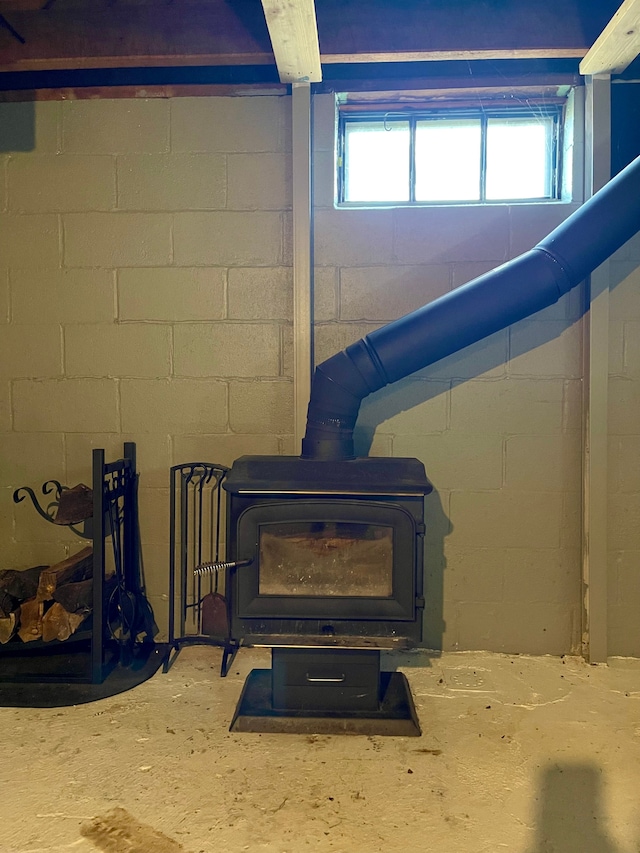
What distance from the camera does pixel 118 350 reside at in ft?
8.23

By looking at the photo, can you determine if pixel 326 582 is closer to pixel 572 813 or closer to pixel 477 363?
pixel 572 813

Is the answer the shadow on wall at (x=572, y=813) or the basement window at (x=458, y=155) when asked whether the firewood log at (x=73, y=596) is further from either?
the basement window at (x=458, y=155)

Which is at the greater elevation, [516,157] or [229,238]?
[516,157]

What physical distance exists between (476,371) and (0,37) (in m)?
2.26

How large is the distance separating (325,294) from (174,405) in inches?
30.4

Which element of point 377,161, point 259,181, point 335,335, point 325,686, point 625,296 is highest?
point 377,161

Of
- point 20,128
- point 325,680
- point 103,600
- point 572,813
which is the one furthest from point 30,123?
point 572,813

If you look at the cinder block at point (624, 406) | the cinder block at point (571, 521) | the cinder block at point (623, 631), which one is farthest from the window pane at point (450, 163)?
the cinder block at point (623, 631)

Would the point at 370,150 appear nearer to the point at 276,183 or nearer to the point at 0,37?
the point at 276,183

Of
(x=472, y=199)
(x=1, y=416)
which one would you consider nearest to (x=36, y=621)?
(x=1, y=416)

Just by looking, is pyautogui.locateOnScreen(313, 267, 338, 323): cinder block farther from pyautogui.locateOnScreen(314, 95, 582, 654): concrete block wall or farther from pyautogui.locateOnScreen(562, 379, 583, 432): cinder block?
pyautogui.locateOnScreen(562, 379, 583, 432): cinder block

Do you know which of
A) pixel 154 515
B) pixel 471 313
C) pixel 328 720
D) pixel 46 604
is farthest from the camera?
pixel 154 515

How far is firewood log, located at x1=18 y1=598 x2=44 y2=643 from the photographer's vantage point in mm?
2299

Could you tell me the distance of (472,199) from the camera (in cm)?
248
